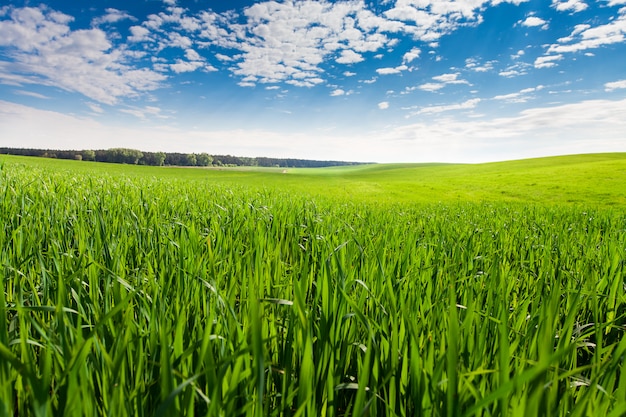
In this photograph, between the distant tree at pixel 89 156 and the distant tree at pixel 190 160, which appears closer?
the distant tree at pixel 89 156

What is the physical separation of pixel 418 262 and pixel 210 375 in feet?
6.14

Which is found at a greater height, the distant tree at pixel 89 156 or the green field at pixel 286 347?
the distant tree at pixel 89 156

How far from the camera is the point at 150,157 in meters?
130

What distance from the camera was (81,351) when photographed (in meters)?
0.78

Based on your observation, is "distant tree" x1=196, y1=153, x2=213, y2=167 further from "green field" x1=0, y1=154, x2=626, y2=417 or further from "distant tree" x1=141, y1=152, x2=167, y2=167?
"green field" x1=0, y1=154, x2=626, y2=417

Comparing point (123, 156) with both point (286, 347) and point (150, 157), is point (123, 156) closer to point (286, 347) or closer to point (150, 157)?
point (150, 157)

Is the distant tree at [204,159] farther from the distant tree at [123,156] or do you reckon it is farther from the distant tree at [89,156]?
the distant tree at [89,156]

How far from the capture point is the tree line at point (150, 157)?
117 meters

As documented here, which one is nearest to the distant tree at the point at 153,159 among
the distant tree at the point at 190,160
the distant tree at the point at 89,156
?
the distant tree at the point at 190,160

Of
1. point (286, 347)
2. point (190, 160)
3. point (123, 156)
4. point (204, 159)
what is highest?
point (123, 156)

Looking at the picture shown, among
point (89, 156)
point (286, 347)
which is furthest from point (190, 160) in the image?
point (286, 347)

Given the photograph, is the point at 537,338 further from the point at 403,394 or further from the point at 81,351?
the point at 81,351

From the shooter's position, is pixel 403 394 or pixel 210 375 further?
pixel 403 394

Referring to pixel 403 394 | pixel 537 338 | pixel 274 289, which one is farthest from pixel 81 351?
pixel 537 338
